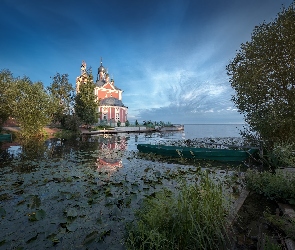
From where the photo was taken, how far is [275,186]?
627 centimetres

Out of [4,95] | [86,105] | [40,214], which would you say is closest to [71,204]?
[40,214]

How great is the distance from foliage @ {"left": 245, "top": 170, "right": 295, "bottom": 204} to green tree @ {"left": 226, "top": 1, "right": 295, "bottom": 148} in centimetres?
725

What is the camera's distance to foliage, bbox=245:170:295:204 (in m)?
5.87

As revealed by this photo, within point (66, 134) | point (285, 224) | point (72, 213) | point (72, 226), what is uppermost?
point (66, 134)

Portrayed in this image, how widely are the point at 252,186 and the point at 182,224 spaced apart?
473cm

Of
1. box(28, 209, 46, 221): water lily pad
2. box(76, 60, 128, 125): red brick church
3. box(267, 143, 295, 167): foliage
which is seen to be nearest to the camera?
box(28, 209, 46, 221): water lily pad

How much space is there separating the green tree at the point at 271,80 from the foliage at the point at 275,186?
23.8 ft

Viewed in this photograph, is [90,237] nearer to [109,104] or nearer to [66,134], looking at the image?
[66,134]

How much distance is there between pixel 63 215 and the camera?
→ 590 centimetres

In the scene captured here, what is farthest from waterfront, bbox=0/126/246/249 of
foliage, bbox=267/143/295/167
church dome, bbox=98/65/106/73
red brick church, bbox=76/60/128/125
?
church dome, bbox=98/65/106/73

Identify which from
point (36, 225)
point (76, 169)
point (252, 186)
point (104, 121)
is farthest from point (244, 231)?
point (104, 121)

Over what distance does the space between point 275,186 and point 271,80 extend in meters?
10.5

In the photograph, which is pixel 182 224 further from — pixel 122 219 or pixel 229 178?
pixel 229 178

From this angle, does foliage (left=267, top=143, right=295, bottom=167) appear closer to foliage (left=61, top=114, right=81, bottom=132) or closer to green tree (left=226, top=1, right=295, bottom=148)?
green tree (left=226, top=1, right=295, bottom=148)
